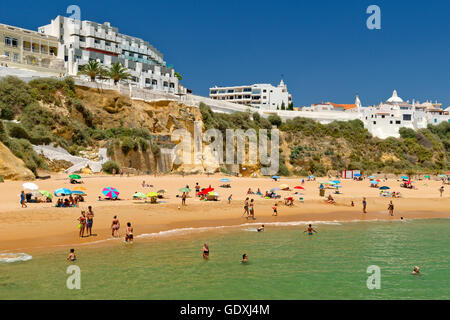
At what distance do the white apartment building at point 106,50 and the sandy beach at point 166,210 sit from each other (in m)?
28.1

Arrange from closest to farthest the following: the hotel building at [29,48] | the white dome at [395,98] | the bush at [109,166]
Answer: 1. the bush at [109,166]
2. the hotel building at [29,48]
3. the white dome at [395,98]

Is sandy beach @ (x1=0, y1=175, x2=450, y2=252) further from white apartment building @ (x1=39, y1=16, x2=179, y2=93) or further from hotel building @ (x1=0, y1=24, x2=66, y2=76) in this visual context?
white apartment building @ (x1=39, y1=16, x2=179, y2=93)

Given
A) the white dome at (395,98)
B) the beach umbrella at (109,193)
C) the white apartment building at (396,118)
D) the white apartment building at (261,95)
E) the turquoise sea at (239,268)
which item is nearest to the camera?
the turquoise sea at (239,268)

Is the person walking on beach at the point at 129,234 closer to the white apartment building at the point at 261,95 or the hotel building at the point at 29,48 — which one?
the hotel building at the point at 29,48

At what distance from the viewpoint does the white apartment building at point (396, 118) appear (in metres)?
70.9

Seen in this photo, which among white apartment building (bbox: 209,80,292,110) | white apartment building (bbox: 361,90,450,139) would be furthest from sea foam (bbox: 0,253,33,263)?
white apartment building (bbox: 209,80,292,110)

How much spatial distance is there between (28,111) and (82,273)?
89.5 feet

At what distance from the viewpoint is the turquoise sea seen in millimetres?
11594

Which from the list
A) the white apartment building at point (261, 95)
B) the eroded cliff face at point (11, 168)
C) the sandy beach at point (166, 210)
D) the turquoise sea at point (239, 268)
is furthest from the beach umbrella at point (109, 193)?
the white apartment building at point (261, 95)

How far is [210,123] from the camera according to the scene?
51875 mm

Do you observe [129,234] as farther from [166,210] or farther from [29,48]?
[29,48]

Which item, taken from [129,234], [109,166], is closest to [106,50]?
[109,166]

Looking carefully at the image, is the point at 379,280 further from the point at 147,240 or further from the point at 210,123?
the point at 210,123

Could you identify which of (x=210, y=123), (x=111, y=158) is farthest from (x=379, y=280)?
(x=210, y=123)
